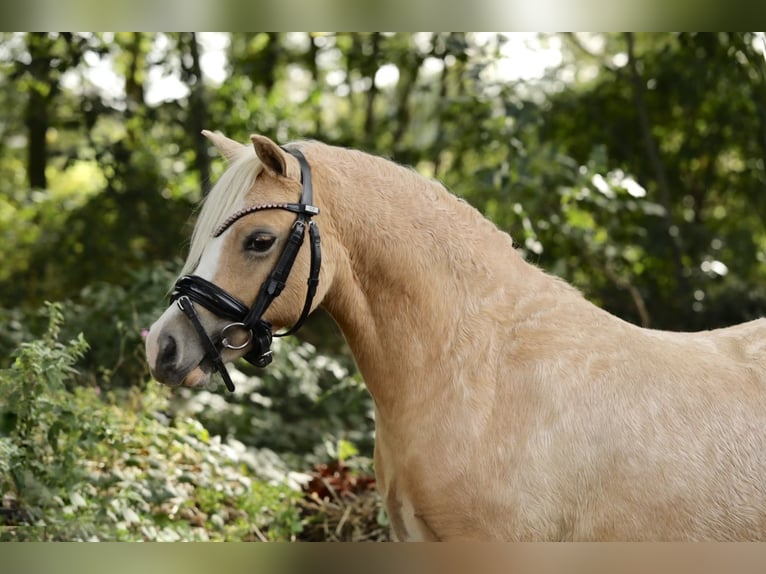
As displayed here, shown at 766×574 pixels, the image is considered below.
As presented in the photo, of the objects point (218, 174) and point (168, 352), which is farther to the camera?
point (218, 174)

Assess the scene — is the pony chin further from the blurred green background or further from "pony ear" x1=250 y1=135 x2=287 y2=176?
the blurred green background

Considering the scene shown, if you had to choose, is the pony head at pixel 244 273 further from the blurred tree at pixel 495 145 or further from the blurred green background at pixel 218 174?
the blurred tree at pixel 495 145

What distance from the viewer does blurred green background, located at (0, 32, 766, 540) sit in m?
4.19

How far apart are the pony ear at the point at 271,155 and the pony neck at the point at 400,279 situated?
15 centimetres

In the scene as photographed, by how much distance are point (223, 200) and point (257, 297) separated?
359 millimetres

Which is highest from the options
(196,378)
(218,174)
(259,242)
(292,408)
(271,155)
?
(271,155)

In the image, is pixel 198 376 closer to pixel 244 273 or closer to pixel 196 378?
pixel 196 378

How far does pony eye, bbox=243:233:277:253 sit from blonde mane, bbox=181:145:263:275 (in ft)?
0.39

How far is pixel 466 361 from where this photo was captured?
2746mm

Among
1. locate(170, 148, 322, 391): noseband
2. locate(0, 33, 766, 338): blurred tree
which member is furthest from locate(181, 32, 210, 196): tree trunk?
locate(170, 148, 322, 391): noseband

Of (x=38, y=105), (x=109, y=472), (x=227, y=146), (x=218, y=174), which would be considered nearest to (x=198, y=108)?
(x=218, y=174)

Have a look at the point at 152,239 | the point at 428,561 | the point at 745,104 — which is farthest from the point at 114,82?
the point at 428,561

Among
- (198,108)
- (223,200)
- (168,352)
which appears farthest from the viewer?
(198,108)

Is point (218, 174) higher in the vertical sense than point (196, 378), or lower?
lower
